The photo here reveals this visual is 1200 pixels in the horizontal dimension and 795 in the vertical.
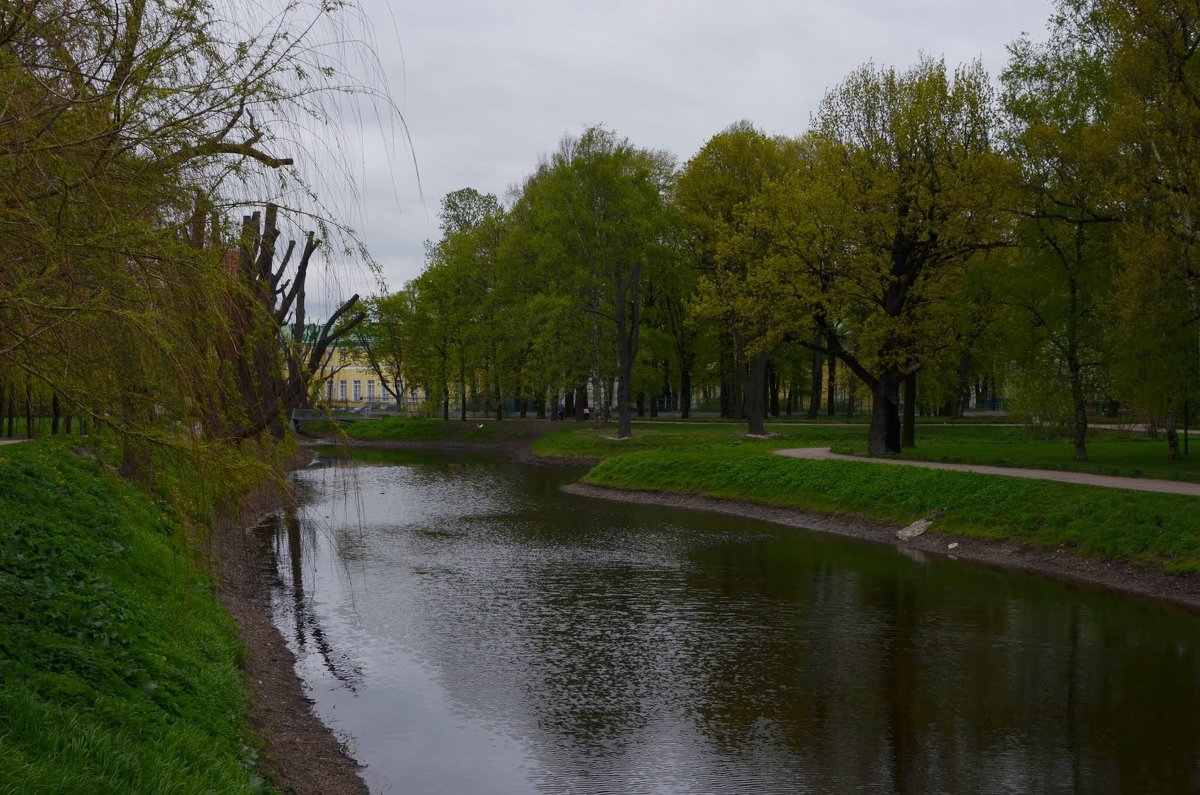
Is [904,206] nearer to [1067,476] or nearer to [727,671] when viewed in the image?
[1067,476]

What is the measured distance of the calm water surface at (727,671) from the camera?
1109 cm

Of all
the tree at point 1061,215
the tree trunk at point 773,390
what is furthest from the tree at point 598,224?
the tree at point 1061,215

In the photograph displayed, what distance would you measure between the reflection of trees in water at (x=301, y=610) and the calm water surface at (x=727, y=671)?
0.07 meters

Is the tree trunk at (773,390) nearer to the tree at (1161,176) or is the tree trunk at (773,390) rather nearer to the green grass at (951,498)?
the green grass at (951,498)

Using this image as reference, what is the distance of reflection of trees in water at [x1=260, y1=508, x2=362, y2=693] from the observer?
14.3m

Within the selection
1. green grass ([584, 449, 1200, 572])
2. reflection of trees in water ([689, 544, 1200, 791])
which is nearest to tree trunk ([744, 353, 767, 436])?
green grass ([584, 449, 1200, 572])

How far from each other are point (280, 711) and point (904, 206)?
28195 millimetres

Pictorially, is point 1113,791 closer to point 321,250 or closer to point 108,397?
point 321,250

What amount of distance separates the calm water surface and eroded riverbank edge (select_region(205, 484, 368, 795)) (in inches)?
13.0

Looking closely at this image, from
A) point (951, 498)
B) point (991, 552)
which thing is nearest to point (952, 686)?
point (991, 552)

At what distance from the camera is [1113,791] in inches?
412

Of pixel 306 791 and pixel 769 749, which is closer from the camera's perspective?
pixel 306 791

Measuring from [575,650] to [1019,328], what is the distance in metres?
23.3

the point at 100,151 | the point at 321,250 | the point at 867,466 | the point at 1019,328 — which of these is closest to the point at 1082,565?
the point at 867,466
